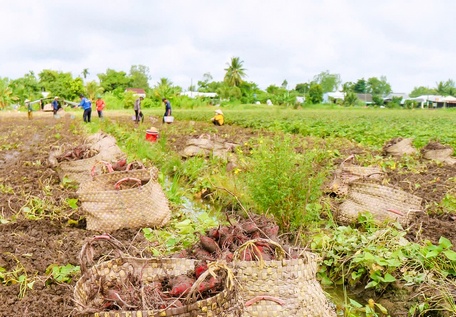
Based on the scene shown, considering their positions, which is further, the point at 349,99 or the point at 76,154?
the point at 349,99

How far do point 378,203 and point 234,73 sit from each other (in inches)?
2666

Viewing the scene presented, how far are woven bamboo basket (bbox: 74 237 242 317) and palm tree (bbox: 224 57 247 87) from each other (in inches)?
2727

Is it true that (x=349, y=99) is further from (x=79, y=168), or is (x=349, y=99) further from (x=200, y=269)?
(x=200, y=269)

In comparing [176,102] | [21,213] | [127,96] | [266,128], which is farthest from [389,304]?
[127,96]

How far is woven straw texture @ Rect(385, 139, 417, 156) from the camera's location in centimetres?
1070

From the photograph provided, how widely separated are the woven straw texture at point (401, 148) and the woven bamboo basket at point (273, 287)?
812 cm

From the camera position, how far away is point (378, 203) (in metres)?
5.83

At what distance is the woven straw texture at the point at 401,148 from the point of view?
10.7 m

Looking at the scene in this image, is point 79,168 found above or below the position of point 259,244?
below

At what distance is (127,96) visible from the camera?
4581cm

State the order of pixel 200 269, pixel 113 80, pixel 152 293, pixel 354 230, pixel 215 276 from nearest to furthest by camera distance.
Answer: pixel 215 276, pixel 152 293, pixel 200 269, pixel 354 230, pixel 113 80

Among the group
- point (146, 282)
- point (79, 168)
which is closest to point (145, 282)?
point (146, 282)

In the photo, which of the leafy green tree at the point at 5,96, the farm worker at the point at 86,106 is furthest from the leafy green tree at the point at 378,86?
the farm worker at the point at 86,106

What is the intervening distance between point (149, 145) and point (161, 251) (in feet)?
23.9
